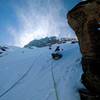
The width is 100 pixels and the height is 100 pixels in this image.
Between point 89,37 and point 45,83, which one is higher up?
point 89,37

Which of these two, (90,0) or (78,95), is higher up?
(90,0)

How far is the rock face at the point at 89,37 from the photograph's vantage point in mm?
10523

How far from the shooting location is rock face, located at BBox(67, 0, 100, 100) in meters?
10.5

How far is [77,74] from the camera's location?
14.8 metres

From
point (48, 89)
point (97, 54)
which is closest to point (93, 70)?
point (97, 54)

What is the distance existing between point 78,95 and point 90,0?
22.0ft

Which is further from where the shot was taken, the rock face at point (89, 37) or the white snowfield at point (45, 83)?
the white snowfield at point (45, 83)

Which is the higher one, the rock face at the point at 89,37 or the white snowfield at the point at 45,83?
the rock face at the point at 89,37

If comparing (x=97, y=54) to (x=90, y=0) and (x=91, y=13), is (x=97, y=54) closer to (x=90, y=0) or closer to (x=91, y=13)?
(x=91, y=13)

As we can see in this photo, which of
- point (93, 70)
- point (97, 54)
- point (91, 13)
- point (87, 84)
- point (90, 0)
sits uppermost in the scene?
point (90, 0)

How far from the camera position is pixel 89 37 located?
11062mm

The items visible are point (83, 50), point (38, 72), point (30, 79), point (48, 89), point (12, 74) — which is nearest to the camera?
point (83, 50)

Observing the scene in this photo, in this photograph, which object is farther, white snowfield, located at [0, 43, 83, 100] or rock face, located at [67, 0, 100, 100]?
white snowfield, located at [0, 43, 83, 100]

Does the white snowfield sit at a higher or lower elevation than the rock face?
lower
